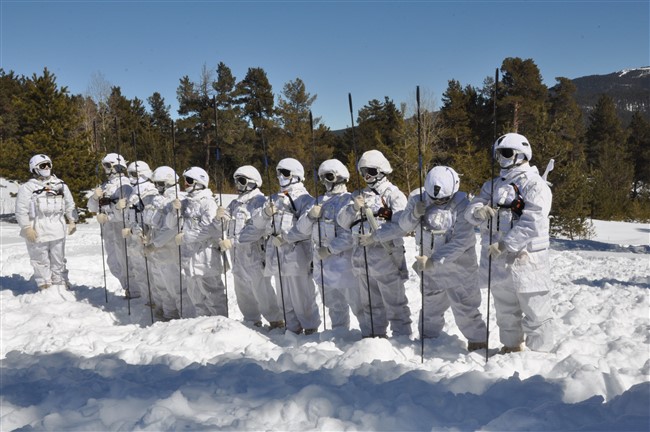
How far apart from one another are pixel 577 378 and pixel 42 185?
9186 millimetres

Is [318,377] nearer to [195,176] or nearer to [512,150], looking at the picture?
[512,150]

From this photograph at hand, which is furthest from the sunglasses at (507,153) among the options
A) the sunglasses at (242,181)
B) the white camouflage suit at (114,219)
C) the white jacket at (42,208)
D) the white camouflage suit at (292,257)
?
the white jacket at (42,208)

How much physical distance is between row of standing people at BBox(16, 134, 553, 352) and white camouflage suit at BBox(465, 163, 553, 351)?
11 millimetres

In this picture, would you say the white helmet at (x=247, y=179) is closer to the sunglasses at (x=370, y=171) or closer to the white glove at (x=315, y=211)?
the white glove at (x=315, y=211)

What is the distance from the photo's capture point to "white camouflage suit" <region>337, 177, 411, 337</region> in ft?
19.7

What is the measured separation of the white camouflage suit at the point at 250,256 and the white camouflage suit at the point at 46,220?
13.5 feet

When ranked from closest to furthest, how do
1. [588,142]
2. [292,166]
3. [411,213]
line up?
1. [411,213]
2. [292,166]
3. [588,142]

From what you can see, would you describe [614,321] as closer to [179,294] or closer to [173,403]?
[173,403]

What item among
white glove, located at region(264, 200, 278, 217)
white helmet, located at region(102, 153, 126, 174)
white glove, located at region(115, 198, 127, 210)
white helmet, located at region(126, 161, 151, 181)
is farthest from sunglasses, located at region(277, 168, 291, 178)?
white helmet, located at region(102, 153, 126, 174)

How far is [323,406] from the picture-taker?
3.54 metres

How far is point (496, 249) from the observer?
505cm

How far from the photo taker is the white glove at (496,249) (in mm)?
5055

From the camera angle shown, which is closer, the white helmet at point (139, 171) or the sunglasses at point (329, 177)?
the sunglasses at point (329, 177)

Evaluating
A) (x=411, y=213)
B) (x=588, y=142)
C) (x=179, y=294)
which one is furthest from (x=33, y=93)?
(x=588, y=142)
